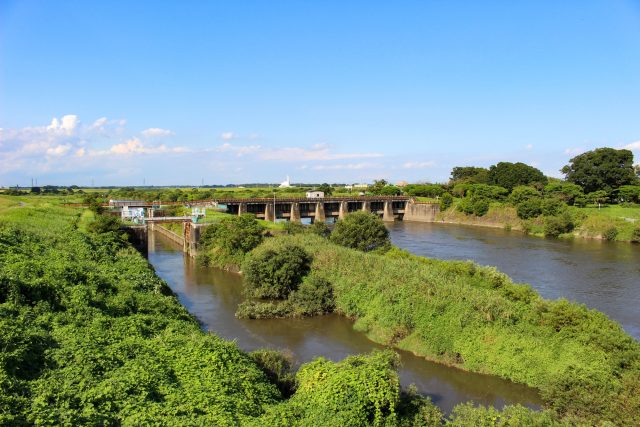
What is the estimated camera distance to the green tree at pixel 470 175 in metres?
95.8

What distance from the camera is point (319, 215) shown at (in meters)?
76.7

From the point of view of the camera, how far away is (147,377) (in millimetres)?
10352

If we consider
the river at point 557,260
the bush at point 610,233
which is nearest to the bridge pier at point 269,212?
the river at point 557,260

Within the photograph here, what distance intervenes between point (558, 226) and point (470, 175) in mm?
46572

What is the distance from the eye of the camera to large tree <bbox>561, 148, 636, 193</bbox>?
75.2m

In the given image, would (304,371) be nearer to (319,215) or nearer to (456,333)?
(456,333)

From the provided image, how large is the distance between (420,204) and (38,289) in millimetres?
76691

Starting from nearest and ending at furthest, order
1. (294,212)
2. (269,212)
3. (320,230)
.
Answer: (320,230) → (269,212) → (294,212)

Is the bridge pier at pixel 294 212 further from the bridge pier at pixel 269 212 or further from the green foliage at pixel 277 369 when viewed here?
the green foliage at pixel 277 369

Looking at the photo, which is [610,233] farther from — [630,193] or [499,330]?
[499,330]

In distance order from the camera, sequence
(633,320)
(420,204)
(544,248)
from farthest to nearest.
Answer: (420,204) < (544,248) < (633,320)

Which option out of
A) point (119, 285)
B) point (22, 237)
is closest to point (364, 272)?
point (119, 285)

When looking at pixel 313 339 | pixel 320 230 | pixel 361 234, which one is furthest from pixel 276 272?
pixel 320 230

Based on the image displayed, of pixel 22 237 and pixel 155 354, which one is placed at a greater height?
pixel 22 237
